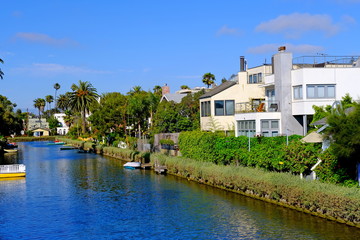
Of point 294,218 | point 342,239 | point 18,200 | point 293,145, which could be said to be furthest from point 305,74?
point 18,200

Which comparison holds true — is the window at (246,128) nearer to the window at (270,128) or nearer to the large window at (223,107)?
the window at (270,128)

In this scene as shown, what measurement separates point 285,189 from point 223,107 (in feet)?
91.9

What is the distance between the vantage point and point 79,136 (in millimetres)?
139375

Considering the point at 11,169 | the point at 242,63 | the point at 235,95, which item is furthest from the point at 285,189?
the point at 11,169

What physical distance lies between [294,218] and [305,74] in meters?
20.8

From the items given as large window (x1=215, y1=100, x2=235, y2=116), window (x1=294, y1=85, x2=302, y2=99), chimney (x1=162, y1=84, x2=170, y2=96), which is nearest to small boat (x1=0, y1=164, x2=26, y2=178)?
large window (x1=215, y1=100, x2=235, y2=116)

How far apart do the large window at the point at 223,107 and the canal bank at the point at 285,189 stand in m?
10.9

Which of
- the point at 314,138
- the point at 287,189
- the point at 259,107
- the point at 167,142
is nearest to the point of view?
the point at 287,189

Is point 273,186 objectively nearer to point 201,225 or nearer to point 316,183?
point 316,183

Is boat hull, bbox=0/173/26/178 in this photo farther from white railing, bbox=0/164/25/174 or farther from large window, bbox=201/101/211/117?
large window, bbox=201/101/211/117

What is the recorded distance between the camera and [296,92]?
4612 cm

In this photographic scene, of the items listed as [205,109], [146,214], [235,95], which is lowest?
[146,214]

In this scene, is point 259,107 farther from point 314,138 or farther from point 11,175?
point 11,175

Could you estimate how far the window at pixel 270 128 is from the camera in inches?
1859
